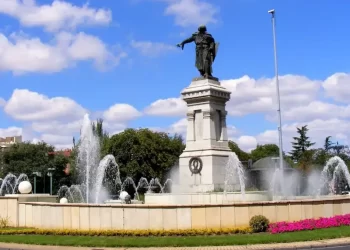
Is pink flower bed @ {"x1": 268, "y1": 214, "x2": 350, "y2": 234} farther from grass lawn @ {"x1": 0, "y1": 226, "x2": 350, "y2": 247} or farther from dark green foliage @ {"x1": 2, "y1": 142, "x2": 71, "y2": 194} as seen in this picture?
dark green foliage @ {"x1": 2, "y1": 142, "x2": 71, "y2": 194}

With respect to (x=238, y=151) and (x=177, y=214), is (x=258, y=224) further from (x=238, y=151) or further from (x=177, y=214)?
(x=238, y=151)

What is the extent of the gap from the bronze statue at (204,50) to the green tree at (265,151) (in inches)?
3083

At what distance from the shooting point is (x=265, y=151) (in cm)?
11138

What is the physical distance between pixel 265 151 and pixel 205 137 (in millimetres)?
85129

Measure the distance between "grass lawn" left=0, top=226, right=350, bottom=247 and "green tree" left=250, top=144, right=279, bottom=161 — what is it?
89.7 metres

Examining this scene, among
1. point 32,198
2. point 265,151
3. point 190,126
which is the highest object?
point 265,151

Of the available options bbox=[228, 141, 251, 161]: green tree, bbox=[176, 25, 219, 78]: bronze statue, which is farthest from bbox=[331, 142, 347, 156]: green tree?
bbox=[176, 25, 219, 78]: bronze statue

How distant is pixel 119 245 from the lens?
1677 cm

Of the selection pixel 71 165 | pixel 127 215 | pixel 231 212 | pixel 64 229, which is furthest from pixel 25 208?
pixel 71 165

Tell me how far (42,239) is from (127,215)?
3.19 meters

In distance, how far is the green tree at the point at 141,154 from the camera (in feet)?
218

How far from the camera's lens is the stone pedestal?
27.6 metres

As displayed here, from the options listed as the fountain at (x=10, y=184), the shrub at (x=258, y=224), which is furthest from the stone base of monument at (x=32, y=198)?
the fountain at (x=10, y=184)

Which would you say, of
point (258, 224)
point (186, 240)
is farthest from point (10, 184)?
point (186, 240)
